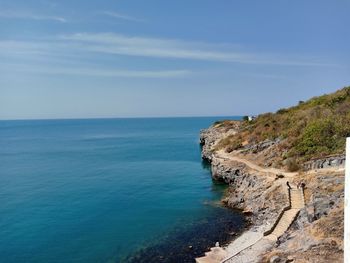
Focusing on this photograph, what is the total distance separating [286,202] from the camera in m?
35.9

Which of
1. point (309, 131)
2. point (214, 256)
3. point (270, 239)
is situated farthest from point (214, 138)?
point (214, 256)

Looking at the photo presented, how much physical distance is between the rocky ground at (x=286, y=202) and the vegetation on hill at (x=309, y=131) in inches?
121

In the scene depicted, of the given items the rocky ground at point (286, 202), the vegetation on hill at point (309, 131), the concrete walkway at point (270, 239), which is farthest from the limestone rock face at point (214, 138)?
the concrete walkway at point (270, 239)

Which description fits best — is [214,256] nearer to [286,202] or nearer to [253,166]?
[286,202]

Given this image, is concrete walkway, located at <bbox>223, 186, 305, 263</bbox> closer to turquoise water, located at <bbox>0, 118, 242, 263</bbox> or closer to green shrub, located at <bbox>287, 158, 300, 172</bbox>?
turquoise water, located at <bbox>0, 118, 242, 263</bbox>

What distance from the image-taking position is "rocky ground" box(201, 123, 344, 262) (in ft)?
76.2

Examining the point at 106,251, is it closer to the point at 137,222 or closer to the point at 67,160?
the point at 137,222

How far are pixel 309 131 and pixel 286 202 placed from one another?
19.4m

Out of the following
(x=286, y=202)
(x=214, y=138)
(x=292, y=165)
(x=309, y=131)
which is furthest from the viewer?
(x=214, y=138)

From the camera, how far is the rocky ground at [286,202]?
A: 76.2ft

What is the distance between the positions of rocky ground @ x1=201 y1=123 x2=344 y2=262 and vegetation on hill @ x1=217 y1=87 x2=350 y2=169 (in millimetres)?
3068

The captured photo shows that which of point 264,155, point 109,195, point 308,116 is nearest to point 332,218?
point 264,155

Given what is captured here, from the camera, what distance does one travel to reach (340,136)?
48.2 metres

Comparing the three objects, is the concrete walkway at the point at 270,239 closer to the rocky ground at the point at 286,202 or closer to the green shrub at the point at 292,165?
the rocky ground at the point at 286,202
